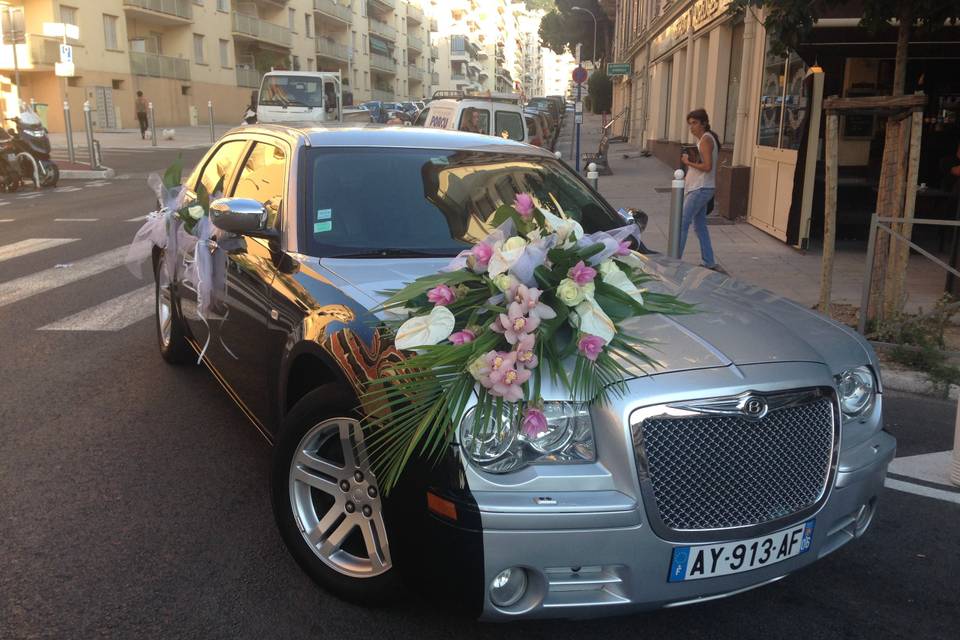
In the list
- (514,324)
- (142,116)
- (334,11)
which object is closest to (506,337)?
(514,324)

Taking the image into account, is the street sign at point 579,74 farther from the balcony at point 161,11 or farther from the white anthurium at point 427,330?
the balcony at point 161,11

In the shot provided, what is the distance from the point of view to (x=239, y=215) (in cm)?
364

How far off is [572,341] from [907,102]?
188 inches

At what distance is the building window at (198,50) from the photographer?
159 ft

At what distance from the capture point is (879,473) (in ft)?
9.89

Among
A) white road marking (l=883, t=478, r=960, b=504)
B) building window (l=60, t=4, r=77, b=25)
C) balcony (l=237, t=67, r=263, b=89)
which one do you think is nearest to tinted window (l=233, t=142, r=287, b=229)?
white road marking (l=883, t=478, r=960, b=504)

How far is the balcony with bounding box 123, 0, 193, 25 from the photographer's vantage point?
140ft

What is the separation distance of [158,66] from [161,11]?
2.77m

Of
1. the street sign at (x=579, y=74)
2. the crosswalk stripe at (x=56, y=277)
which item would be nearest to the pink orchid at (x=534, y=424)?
the crosswalk stripe at (x=56, y=277)

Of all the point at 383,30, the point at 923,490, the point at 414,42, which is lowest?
the point at 923,490

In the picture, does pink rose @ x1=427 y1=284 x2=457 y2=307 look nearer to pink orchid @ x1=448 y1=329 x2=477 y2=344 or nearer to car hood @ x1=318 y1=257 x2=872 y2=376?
pink orchid @ x1=448 y1=329 x2=477 y2=344

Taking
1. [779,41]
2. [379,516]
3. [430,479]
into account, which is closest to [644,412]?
[430,479]

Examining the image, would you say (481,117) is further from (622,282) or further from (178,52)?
(178,52)

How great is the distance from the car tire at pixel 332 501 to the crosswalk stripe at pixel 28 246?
8.28 m
